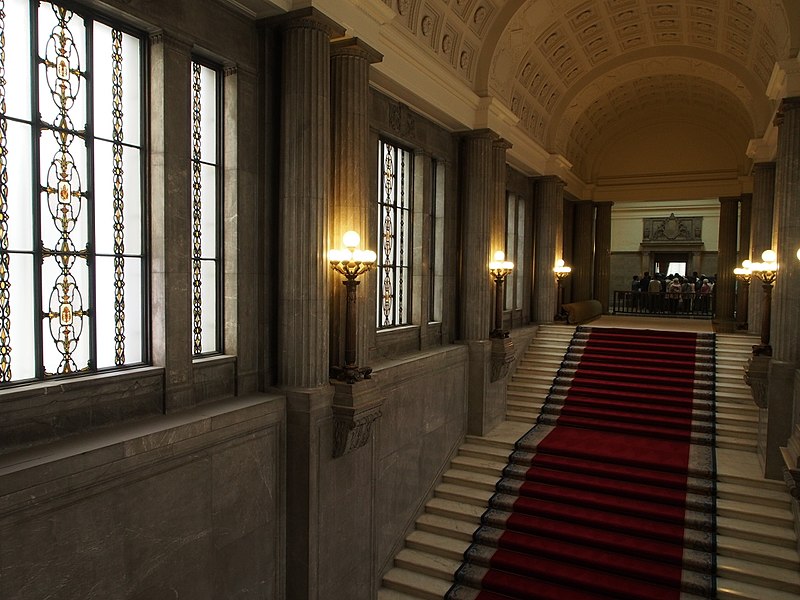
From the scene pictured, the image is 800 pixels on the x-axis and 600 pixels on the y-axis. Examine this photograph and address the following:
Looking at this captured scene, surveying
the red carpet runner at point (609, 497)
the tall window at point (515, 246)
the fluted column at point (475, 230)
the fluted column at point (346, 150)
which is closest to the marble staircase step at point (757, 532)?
the red carpet runner at point (609, 497)

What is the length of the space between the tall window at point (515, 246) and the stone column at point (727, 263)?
7.34 meters

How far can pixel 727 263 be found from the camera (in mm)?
19453

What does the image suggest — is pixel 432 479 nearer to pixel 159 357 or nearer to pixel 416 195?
pixel 416 195

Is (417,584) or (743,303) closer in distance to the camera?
(417,584)

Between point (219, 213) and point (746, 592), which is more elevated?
point (219, 213)

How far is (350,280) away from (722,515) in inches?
268

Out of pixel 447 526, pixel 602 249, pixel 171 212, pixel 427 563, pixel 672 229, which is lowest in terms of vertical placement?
pixel 427 563

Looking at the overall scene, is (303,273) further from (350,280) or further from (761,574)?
(761,574)

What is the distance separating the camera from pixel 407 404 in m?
9.14

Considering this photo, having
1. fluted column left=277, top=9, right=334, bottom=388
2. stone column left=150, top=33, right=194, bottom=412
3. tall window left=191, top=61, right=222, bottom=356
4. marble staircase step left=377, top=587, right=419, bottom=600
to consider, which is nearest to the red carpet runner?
marble staircase step left=377, top=587, right=419, bottom=600

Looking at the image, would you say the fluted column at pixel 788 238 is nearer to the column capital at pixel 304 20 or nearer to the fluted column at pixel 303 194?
the fluted column at pixel 303 194

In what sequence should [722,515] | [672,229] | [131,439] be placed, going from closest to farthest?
[131,439], [722,515], [672,229]

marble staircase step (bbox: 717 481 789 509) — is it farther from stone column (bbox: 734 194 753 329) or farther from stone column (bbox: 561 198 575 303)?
stone column (bbox: 561 198 575 303)

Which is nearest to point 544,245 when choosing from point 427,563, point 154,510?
point 427,563
